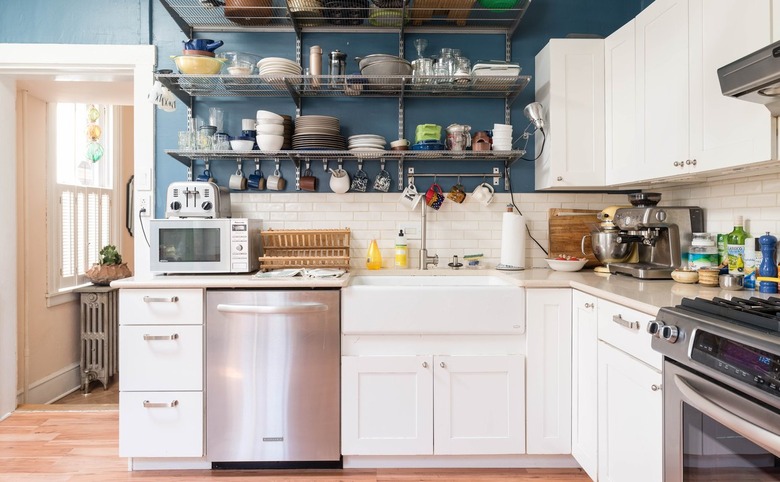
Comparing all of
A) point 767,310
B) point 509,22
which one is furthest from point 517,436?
point 509,22

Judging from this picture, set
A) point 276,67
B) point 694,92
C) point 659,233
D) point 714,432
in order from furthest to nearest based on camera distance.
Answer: point 276,67 → point 659,233 → point 694,92 → point 714,432

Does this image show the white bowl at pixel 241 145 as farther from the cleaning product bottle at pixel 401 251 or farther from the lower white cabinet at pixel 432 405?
the lower white cabinet at pixel 432 405

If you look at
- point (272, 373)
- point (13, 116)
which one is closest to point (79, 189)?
point (13, 116)

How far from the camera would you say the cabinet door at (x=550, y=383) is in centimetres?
220

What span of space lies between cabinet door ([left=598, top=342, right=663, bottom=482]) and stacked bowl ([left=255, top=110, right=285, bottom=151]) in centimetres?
191

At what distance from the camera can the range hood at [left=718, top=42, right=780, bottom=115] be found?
123 centimetres

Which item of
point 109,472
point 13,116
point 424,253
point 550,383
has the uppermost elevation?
point 13,116

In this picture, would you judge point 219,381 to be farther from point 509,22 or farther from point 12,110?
point 509,22

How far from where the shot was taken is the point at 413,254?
2.89m

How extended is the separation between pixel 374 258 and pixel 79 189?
2.83 metres

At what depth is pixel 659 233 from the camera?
2.28 metres

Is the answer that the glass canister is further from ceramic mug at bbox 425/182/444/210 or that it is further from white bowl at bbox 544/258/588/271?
ceramic mug at bbox 425/182/444/210

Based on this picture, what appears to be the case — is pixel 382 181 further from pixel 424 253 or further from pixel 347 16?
pixel 347 16

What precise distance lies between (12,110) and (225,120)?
1322 mm
